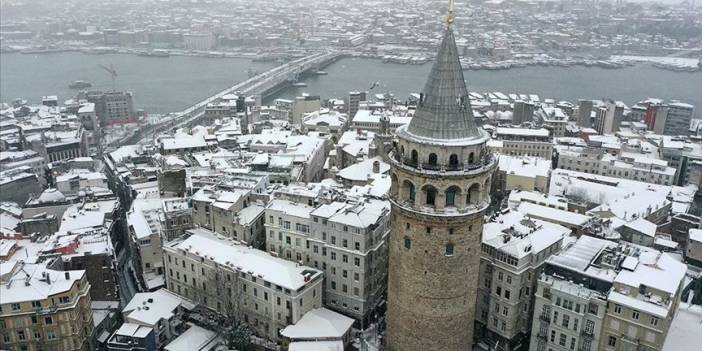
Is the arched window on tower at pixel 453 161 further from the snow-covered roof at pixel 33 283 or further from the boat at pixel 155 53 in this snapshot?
the boat at pixel 155 53

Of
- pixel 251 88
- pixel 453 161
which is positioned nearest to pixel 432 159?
Answer: pixel 453 161

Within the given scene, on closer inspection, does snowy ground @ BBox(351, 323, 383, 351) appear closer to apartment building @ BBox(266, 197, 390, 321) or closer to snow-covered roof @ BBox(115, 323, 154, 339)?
apartment building @ BBox(266, 197, 390, 321)

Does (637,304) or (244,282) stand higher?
(637,304)

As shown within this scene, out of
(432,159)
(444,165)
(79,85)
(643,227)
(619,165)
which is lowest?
(79,85)

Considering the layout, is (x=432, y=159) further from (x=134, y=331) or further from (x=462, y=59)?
(x=462, y=59)

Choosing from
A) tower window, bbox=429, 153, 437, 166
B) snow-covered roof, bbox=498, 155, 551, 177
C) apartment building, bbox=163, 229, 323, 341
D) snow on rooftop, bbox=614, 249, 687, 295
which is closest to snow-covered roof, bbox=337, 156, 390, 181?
snow-covered roof, bbox=498, 155, 551, 177

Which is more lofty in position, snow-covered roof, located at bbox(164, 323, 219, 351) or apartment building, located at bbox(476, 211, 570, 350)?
apartment building, located at bbox(476, 211, 570, 350)

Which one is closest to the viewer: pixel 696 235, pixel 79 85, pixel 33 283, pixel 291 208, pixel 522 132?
pixel 33 283
